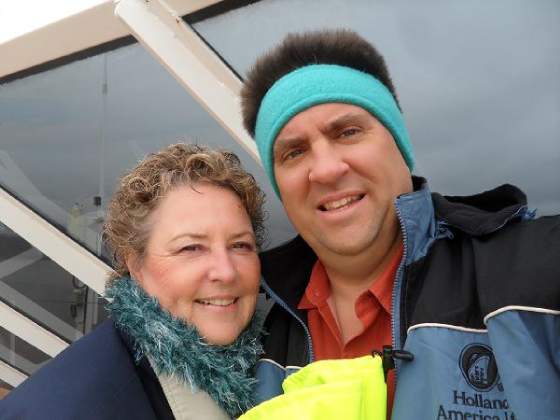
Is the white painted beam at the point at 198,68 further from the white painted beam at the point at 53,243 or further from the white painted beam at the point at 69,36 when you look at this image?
the white painted beam at the point at 53,243

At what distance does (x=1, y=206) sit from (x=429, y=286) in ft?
10.4

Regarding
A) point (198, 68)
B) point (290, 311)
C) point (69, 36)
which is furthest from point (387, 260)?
point (69, 36)

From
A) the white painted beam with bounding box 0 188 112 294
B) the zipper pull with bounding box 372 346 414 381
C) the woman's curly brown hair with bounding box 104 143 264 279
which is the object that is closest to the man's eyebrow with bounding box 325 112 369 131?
the woman's curly brown hair with bounding box 104 143 264 279

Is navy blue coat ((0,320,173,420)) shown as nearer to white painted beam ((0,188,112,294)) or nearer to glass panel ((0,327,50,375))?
white painted beam ((0,188,112,294))

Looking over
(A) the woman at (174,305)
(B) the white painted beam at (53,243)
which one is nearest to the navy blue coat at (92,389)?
(A) the woman at (174,305)

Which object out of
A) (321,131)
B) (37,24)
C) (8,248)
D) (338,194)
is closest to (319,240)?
(338,194)

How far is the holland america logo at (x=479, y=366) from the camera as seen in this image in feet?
3.33

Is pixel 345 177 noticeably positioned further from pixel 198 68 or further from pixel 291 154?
pixel 198 68

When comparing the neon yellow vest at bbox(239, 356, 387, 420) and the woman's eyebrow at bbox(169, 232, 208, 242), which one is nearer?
the neon yellow vest at bbox(239, 356, 387, 420)

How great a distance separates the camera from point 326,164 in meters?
1.30

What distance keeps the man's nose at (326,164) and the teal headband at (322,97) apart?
97 millimetres

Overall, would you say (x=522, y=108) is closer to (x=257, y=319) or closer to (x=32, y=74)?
(x=257, y=319)

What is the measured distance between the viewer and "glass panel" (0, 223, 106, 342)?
151 inches

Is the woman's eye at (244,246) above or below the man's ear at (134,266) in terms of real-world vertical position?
above
